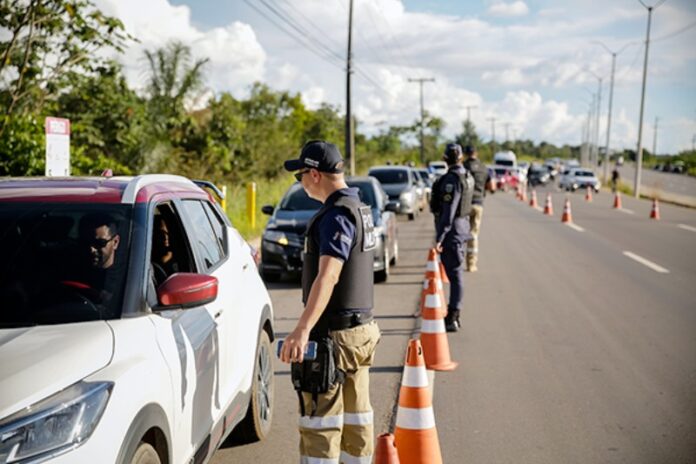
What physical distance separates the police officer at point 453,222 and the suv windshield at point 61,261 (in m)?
5.36

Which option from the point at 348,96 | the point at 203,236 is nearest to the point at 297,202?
the point at 203,236

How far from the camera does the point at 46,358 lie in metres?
2.71

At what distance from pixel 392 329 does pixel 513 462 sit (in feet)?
12.9

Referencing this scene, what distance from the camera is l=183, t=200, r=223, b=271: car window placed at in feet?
14.8

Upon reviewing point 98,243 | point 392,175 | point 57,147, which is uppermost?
point 57,147

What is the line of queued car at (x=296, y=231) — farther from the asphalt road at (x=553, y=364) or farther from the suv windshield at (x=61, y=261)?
the suv windshield at (x=61, y=261)

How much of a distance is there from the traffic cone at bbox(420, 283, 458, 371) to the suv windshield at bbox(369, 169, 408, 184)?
1821 cm

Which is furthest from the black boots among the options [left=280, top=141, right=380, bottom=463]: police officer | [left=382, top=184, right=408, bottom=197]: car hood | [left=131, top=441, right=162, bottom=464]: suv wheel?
[left=382, top=184, right=408, bottom=197]: car hood

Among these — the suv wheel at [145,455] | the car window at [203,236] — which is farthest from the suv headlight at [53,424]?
the car window at [203,236]

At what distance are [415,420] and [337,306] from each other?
0.98m

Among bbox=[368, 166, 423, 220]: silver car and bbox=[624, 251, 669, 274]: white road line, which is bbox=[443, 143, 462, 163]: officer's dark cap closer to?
bbox=[624, 251, 669, 274]: white road line

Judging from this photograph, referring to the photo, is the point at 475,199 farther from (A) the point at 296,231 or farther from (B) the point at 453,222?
(B) the point at 453,222

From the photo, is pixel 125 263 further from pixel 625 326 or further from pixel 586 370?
pixel 625 326

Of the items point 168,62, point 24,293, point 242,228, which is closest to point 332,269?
point 24,293
